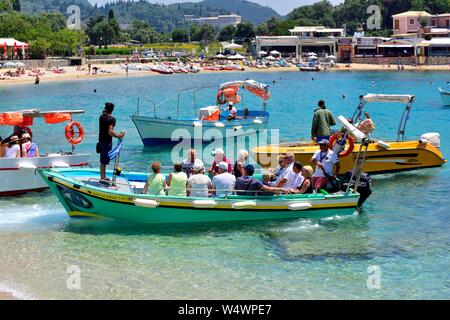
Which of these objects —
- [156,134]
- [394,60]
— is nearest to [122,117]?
[156,134]

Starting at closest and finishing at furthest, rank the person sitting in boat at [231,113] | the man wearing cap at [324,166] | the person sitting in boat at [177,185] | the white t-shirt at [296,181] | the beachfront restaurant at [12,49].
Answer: the person sitting in boat at [177,185] < the white t-shirt at [296,181] < the man wearing cap at [324,166] < the person sitting in boat at [231,113] < the beachfront restaurant at [12,49]

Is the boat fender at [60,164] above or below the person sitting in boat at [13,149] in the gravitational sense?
below

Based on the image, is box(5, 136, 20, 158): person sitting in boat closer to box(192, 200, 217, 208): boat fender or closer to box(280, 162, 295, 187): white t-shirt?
box(192, 200, 217, 208): boat fender

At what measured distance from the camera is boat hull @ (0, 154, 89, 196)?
20516 millimetres

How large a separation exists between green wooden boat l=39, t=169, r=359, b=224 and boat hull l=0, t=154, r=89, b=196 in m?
3.30

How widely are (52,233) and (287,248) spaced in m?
5.75

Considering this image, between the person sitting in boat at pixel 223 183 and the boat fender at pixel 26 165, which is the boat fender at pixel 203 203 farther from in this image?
the boat fender at pixel 26 165

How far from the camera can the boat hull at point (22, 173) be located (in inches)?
808

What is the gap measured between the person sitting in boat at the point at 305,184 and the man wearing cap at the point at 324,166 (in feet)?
2.36

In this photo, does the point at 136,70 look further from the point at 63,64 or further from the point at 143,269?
A: the point at 143,269

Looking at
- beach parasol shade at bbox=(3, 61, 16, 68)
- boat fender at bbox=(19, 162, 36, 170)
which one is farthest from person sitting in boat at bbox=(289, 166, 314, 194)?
beach parasol shade at bbox=(3, 61, 16, 68)

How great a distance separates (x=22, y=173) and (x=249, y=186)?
24.9ft

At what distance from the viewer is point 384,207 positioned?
20.1 meters

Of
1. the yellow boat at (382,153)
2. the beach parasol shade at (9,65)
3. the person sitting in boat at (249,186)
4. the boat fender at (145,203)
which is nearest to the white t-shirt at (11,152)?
the boat fender at (145,203)
